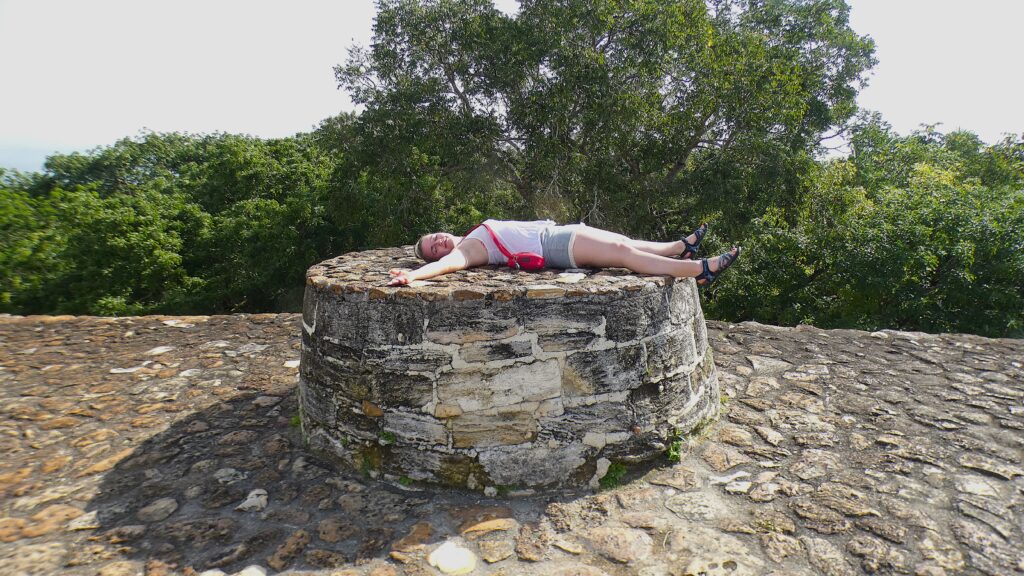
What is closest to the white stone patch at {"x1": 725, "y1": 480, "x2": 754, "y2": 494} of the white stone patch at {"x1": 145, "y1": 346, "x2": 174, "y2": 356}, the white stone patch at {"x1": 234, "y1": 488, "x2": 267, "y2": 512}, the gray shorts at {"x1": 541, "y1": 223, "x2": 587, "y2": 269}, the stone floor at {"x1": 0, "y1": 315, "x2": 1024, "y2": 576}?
the stone floor at {"x1": 0, "y1": 315, "x2": 1024, "y2": 576}

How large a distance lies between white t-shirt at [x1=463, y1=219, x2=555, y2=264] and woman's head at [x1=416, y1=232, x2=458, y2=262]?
0.16 metres

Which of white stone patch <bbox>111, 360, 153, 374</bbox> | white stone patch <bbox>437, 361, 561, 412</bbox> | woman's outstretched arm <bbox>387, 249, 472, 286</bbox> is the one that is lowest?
white stone patch <bbox>111, 360, 153, 374</bbox>

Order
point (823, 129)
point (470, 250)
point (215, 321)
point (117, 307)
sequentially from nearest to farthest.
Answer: point (470, 250), point (215, 321), point (117, 307), point (823, 129)

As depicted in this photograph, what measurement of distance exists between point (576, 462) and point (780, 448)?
136cm

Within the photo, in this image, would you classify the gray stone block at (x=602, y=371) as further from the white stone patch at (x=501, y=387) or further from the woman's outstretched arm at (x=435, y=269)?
the woman's outstretched arm at (x=435, y=269)

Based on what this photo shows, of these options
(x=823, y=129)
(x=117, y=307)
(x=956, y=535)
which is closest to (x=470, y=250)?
(x=956, y=535)

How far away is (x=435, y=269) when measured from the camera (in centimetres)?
349

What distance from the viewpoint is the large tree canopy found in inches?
396

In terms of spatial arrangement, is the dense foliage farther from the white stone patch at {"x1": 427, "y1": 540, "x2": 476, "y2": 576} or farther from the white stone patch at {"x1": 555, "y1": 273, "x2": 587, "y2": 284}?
the white stone patch at {"x1": 427, "y1": 540, "x2": 476, "y2": 576}

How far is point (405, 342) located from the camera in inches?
123

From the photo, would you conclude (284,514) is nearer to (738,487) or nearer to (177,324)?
(738,487)

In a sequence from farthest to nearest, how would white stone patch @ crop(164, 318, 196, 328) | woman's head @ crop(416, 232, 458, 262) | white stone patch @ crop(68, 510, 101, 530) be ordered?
white stone patch @ crop(164, 318, 196, 328), woman's head @ crop(416, 232, 458, 262), white stone patch @ crop(68, 510, 101, 530)

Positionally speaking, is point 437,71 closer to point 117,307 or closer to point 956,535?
point 117,307

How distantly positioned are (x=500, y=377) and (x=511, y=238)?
1.13m
